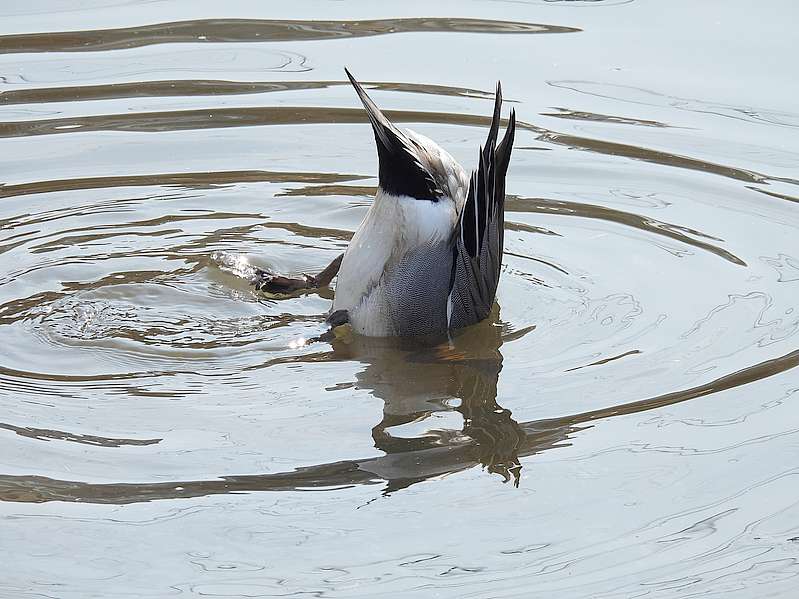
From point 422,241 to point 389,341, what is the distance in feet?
1.62

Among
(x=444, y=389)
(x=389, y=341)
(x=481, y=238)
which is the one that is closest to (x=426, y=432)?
(x=444, y=389)

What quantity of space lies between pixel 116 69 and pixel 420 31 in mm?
2121

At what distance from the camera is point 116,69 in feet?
29.4

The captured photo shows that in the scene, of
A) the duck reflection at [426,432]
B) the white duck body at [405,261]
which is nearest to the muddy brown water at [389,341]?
the duck reflection at [426,432]

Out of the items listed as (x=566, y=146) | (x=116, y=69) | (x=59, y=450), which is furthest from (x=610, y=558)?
(x=116, y=69)

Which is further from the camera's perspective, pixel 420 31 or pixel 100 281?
pixel 420 31

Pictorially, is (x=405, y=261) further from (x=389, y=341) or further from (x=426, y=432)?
(x=426, y=432)

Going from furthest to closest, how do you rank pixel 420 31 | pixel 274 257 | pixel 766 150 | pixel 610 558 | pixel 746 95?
pixel 420 31 → pixel 746 95 → pixel 766 150 → pixel 274 257 → pixel 610 558

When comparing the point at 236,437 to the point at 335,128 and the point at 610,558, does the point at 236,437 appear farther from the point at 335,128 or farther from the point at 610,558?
the point at 335,128

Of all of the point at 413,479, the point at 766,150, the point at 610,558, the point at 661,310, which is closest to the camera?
the point at 610,558

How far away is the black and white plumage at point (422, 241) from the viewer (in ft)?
17.8

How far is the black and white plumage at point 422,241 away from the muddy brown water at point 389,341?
7.5 inches

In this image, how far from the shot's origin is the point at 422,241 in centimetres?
552

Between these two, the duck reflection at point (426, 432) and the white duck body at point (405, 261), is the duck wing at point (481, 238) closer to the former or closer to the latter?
the white duck body at point (405, 261)
